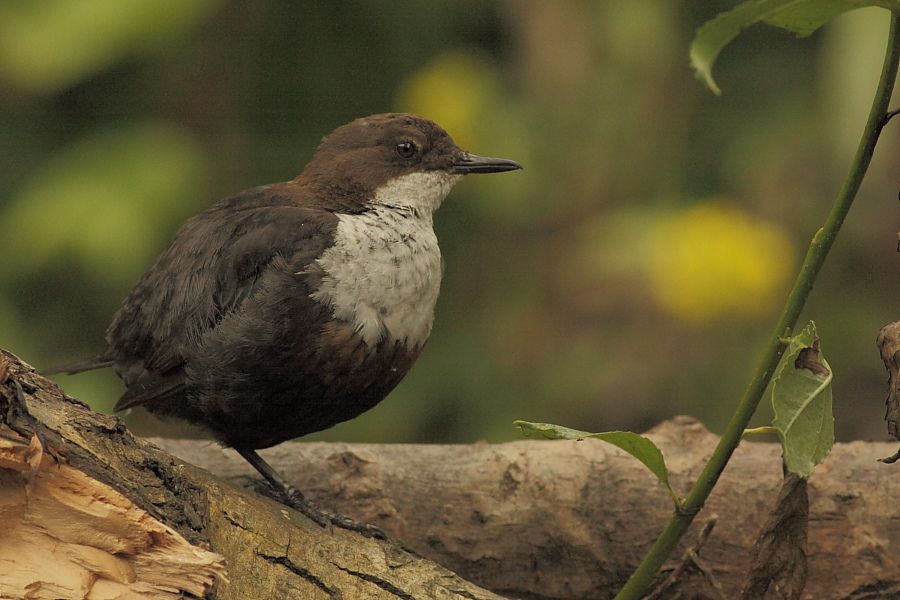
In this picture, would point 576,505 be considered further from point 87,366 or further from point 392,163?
point 87,366

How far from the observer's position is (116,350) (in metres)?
3.11

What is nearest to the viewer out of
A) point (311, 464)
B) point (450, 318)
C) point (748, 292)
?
point (311, 464)

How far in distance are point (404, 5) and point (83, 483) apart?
10.5 ft

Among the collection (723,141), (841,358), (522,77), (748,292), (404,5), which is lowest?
(841,358)

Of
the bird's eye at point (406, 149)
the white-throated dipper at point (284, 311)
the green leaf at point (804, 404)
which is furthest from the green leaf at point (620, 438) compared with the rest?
the bird's eye at point (406, 149)

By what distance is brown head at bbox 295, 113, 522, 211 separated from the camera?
316 centimetres

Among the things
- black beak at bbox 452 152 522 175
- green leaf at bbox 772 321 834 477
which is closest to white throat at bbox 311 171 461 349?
black beak at bbox 452 152 522 175

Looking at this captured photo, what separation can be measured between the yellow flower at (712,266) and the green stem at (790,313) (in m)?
1.95

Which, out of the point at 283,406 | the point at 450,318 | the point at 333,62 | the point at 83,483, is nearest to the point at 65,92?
the point at 333,62

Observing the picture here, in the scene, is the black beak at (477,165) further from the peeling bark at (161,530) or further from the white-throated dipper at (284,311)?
the peeling bark at (161,530)

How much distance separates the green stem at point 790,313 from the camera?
171 centimetres

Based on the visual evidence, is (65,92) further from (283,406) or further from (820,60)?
(820,60)

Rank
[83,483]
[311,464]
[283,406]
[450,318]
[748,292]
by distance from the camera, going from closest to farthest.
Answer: [83,483] → [283,406] → [311,464] → [748,292] → [450,318]

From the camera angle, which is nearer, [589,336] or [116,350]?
[116,350]
